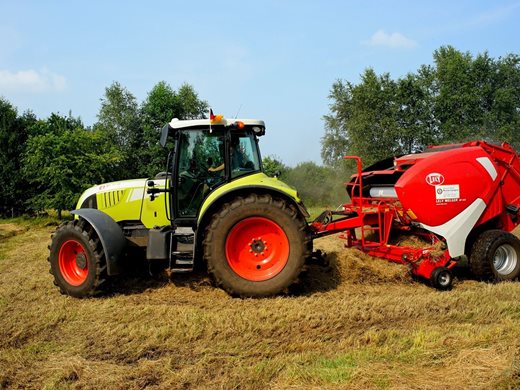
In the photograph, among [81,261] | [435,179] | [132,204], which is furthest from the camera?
[132,204]

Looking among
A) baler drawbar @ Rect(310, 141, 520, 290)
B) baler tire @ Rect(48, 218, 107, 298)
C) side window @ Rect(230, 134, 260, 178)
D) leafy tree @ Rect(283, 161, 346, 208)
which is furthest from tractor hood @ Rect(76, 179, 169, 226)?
leafy tree @ Rect(283, 161, 346, 208)

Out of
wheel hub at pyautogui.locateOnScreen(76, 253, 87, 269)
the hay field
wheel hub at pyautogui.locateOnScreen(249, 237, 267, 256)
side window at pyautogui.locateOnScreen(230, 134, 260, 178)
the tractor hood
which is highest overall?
side window at pyautogui.locateOnScreen(230, 134, 260, 178)

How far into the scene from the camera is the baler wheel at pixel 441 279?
6.29 meters

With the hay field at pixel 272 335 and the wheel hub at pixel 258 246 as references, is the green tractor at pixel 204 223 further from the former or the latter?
the hay field at pixel 272 335

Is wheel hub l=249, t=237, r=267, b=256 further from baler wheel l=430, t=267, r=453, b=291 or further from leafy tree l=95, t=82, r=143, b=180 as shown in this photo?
leafy tree l=95, t=82, r=143, b=180

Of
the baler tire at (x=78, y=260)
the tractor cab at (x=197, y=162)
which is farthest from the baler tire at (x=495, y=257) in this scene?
the baler tire at (x=78, y=260)

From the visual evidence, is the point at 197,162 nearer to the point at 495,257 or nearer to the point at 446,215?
the point at 446,215

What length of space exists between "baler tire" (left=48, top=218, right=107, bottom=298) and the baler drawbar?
2815 mm

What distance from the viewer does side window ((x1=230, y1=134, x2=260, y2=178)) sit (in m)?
6.32

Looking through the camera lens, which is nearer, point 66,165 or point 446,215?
point 446,215

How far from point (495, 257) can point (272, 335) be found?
390 centimetres

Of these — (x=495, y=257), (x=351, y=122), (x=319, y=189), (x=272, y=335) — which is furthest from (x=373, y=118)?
(x=272, y=335)

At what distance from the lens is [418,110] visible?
27000 mm

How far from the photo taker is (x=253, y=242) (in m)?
5.95
